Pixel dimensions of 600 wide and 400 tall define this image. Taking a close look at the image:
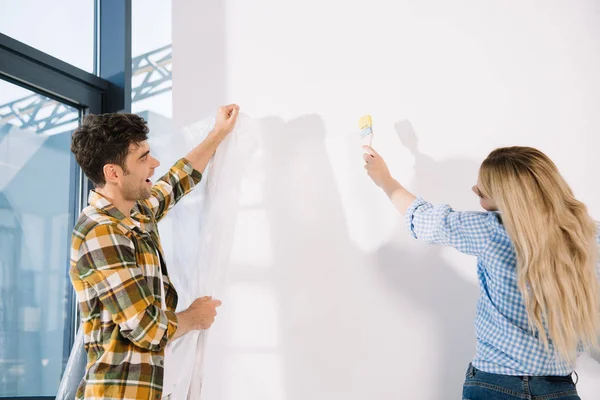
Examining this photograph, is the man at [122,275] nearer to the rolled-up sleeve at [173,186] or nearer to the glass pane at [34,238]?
the rolled-up sleeve at [173,186]

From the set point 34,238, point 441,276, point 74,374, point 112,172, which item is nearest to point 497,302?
point 441,276

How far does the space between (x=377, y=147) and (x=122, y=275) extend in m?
0.83

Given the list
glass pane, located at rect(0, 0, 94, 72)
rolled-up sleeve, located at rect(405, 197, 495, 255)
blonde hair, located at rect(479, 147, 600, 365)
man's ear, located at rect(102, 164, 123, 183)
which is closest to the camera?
blonde hair, located at rect(479, 147, 600, 365)

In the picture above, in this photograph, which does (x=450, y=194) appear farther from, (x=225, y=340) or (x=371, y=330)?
(x=225, y=340)

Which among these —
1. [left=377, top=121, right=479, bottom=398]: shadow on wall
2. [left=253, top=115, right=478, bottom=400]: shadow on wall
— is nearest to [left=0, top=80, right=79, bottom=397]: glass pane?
[left=253, top=115, right=478, bottom=400]: shadow on wall

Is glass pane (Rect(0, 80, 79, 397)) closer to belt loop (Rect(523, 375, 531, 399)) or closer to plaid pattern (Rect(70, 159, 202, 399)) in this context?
plaid pattern (Rect(70, 159, 202, 399))

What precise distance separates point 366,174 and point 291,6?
0.64m

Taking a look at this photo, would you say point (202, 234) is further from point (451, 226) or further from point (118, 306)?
point (451, 226)

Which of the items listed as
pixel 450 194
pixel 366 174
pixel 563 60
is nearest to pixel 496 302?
pixel 450 194

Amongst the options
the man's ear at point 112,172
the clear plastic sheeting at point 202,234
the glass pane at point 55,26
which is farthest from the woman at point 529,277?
the glass pane at point 55,26

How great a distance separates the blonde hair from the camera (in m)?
1.20

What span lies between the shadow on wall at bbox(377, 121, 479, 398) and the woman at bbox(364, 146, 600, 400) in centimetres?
23

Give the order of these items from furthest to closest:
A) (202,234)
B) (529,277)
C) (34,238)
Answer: (34,238) < (202,234) < (529,277)

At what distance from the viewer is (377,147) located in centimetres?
172
